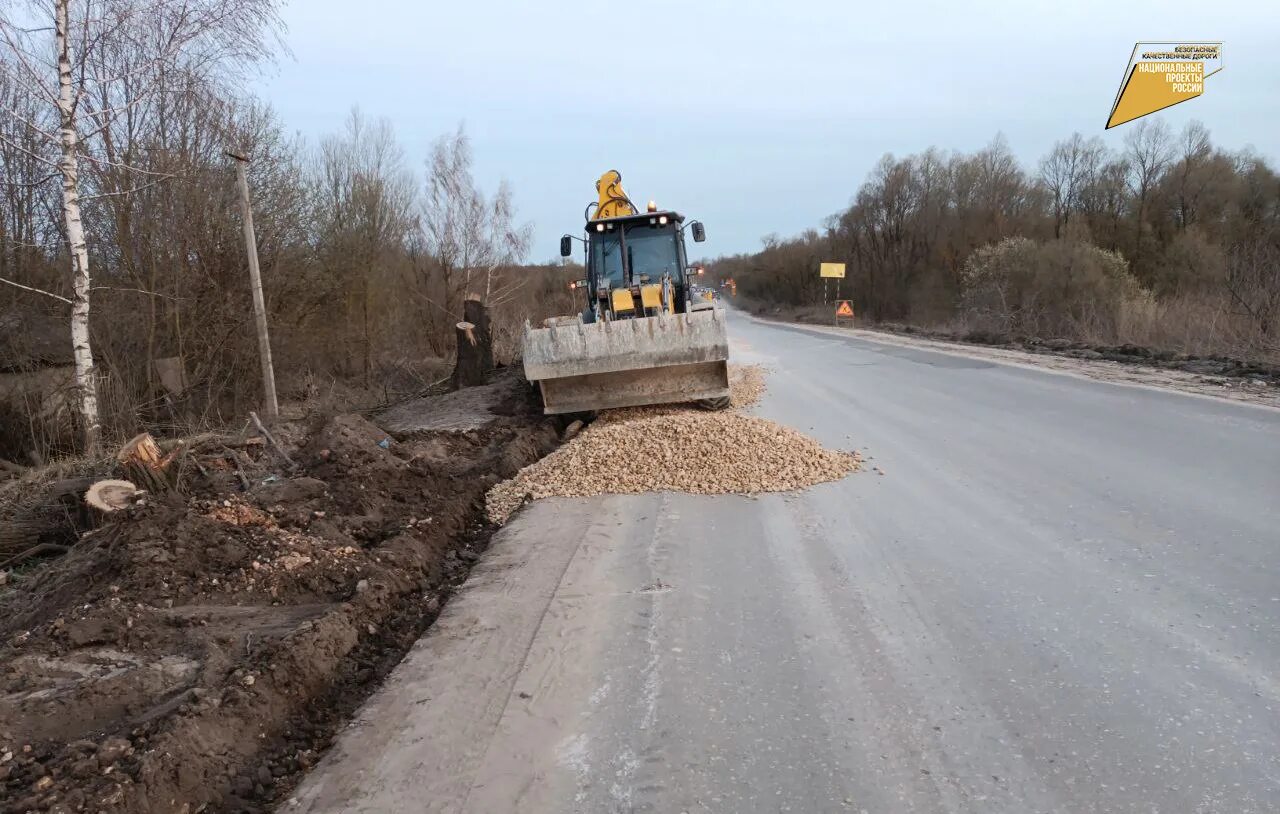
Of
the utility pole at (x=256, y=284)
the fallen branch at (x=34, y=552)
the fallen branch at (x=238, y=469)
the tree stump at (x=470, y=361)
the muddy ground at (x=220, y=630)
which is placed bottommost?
the fallen branch at (x=34, y=552)

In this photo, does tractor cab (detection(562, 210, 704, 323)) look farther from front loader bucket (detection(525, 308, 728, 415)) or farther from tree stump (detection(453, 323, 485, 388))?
tree stump (detection(453, 323, 485, 388))

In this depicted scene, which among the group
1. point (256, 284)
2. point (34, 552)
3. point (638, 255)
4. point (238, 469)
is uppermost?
point (638, 255)

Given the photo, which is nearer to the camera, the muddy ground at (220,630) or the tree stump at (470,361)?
the muddy ground at (220,630)

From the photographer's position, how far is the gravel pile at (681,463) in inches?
264

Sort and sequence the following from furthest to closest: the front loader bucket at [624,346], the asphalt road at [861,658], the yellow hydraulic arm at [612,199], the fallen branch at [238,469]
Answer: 1. the yellow hydraulic arm at [612,199]
2. the front loader bucket at [624,346]
3. the fallen branch at [238,469]
4. the asphalt road at [861,658]

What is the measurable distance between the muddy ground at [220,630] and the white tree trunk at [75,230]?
137 inches

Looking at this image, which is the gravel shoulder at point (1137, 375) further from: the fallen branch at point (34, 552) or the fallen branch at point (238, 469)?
the fallen branch at point (34, 552)

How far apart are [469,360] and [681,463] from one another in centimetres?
909

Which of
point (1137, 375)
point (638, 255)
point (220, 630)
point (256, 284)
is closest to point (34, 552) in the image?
point (220, 630)

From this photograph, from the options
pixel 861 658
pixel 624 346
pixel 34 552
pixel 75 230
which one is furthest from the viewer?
pixel 624 346

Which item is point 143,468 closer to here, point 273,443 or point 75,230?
point 273,443

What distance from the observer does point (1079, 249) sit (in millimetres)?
27672

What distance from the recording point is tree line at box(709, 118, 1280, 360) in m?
17.3

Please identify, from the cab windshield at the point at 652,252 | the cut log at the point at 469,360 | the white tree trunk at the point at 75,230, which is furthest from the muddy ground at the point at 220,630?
the cut log at the point at 469,360
